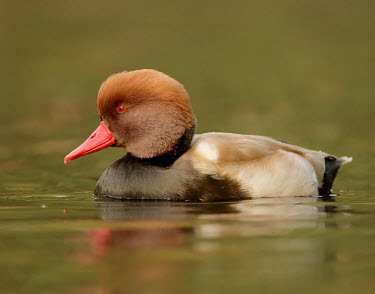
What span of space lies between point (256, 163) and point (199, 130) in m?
4.81

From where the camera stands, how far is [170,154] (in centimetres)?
858

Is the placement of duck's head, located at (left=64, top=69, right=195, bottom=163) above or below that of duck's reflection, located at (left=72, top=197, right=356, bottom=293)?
above

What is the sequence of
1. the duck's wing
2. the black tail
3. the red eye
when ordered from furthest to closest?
the black tail → the red eye → the duck's wing

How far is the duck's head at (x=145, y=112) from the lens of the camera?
8.41 meters

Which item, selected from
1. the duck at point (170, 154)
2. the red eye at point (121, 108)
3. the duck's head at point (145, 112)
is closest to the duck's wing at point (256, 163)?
the duck at point (170, 154)

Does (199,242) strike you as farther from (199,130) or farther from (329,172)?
(199,130)

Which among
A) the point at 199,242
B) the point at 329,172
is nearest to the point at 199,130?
the point at 329,172

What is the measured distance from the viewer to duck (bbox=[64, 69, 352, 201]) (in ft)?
27.1

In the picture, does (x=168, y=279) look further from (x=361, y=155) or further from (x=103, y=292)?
(x=361, y=155)

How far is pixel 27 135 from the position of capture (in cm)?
1334

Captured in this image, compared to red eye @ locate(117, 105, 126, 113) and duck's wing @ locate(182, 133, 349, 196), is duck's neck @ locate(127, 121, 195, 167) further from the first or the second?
red eye @ locate(117, 105, 126, 113)

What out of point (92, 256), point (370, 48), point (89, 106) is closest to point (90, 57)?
point (89, 106)

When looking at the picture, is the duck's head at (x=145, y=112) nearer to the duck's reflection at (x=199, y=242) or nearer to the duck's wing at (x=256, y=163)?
the duck's wing at (x=256, y=163)

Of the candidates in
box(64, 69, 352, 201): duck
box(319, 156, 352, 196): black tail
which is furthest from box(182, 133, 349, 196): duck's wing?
box(319, 156, 352, 196): black tail
